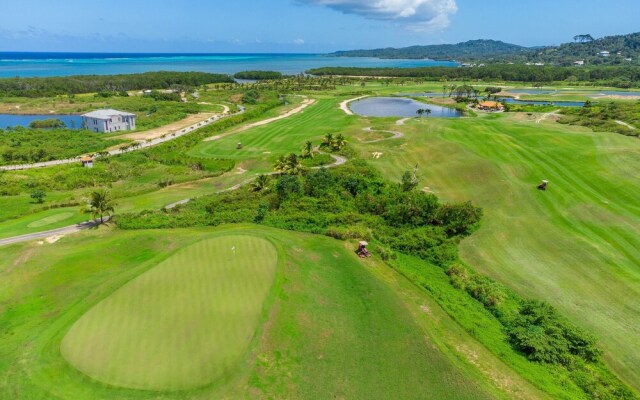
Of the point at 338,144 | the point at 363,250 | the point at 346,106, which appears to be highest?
the point at 346,106

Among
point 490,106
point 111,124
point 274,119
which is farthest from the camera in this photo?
point 490,106

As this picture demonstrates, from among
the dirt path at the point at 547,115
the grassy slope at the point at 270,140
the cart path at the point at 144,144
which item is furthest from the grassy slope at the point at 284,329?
the dirt path at the point at 547,115

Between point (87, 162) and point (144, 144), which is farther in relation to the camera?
point (144, 144)

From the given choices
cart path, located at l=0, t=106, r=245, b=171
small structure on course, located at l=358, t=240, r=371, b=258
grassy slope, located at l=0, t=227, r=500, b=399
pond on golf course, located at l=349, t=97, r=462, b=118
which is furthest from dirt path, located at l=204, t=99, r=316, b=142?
small structure on course, located at l=358, t=240, r=371, b=258

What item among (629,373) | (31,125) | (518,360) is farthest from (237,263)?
(31,125)

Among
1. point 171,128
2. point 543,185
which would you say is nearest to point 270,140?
point 171,128

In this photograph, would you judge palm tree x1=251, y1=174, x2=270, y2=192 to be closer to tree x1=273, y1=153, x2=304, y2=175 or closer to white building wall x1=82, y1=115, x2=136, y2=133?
tree x1=273, y1=153, x2=304, y2=175

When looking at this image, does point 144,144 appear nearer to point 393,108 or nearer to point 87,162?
point 87,162
